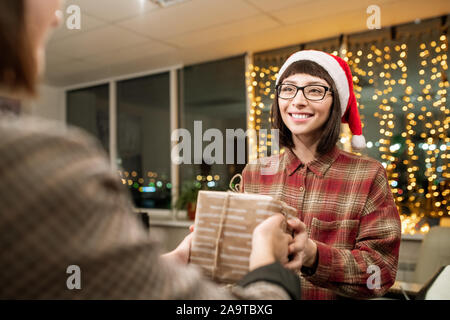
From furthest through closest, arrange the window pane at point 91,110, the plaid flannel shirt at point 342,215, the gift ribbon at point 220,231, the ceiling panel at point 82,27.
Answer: the window pane at point 91,110
the ceiling panel at point 82,27
the plaid flannel shirt at point 342,215
the gift ribbon at point 220,231

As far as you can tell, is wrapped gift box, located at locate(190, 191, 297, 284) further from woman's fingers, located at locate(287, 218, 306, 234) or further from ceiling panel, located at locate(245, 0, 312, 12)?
ceiling panel, located at locate(245, 0, 312, 12)

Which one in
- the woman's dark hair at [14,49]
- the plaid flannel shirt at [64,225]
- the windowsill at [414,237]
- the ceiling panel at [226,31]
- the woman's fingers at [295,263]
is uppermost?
the ceiling panel at [226,31]

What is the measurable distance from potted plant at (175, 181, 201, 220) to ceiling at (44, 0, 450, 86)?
1559 millimetres

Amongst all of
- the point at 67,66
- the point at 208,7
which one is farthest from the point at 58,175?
the point at 67,66

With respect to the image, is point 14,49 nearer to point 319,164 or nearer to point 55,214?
point 55,214

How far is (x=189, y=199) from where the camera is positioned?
428 cm

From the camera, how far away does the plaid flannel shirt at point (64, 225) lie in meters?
0.36

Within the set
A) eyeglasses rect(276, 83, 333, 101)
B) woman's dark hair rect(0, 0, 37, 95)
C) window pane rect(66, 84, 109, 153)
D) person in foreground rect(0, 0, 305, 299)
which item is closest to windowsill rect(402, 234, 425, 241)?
eyeglasses rect(276, 83, 333, 101)

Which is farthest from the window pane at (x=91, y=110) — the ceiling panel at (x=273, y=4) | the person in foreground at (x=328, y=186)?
the person in foreground at (x=328, y=186)

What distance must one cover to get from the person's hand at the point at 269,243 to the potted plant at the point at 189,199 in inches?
140

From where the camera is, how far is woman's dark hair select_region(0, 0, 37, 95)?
40cm

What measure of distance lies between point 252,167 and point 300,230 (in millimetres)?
470

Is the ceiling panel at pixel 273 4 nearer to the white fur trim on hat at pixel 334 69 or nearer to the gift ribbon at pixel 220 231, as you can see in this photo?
the white fur trim on hat at pixel 334 69

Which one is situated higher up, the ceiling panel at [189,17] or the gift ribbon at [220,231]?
the ceiling panel at [189,17]
